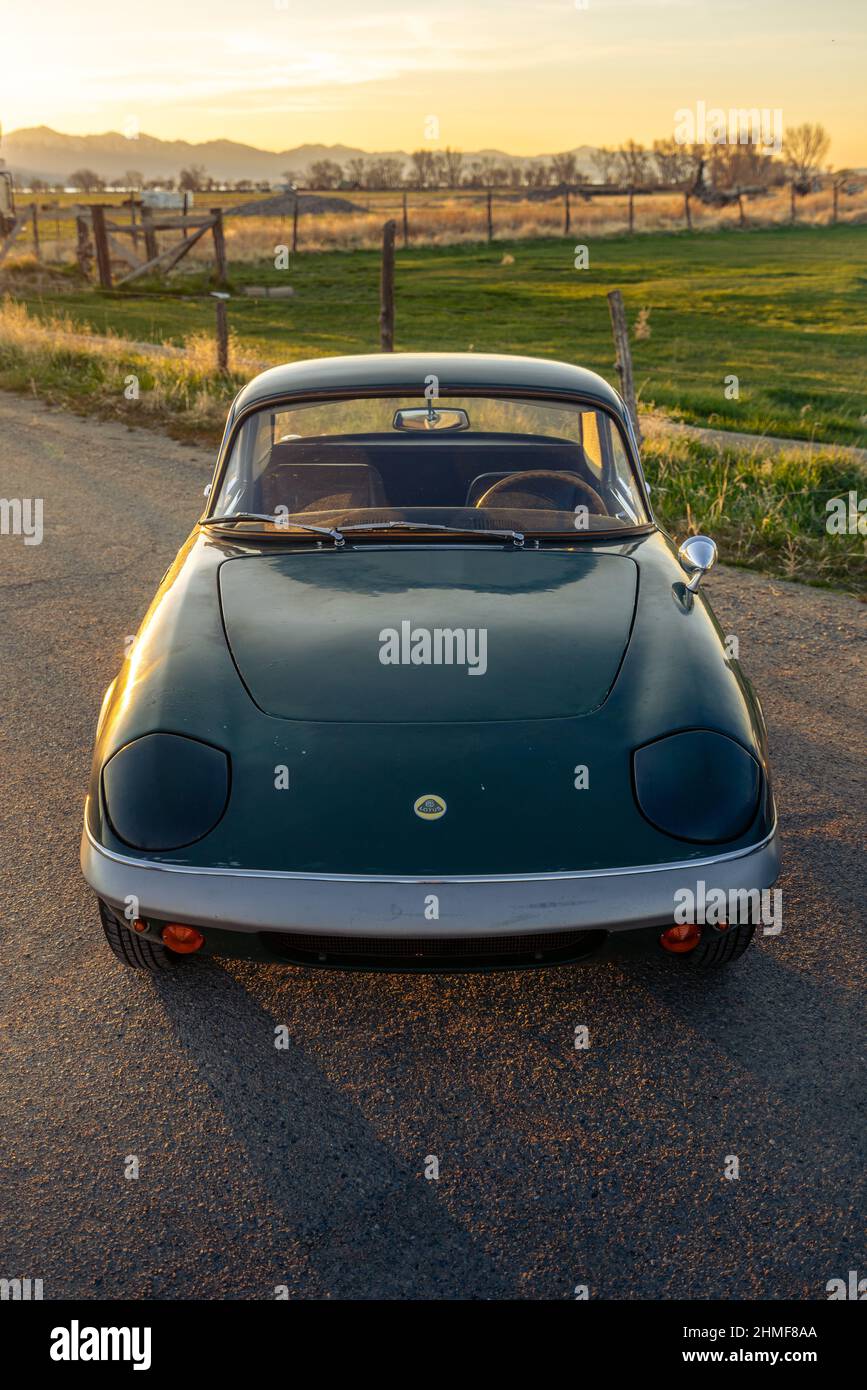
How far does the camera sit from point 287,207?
55.4 m

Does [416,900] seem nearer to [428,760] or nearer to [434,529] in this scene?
[428,760]

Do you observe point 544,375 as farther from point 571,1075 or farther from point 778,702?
point 571,1075

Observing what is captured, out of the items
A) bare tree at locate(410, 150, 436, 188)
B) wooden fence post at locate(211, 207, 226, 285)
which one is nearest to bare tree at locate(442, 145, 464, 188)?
bare tree at locate(410, 150, 436, 188)

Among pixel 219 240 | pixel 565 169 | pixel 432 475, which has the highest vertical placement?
pixel 565 169

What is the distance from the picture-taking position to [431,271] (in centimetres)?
3403

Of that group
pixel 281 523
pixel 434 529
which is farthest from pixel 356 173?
pixel 434 529

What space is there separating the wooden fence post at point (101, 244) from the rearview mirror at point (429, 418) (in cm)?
2470

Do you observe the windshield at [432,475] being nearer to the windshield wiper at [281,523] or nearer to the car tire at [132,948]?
the windshield wiper at [281,523]

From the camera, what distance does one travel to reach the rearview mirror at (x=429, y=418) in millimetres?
4207

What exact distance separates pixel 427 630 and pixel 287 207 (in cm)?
5811

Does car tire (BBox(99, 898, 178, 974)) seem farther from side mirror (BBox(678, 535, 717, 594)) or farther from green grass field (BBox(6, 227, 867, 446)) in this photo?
green grass field (BBox(6, 227, 867, 446))

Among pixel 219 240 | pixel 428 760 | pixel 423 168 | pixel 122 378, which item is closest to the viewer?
pixel 428 760

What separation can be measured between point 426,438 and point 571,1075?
8.42 feet

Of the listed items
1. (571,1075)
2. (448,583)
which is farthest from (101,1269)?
(448,583)
